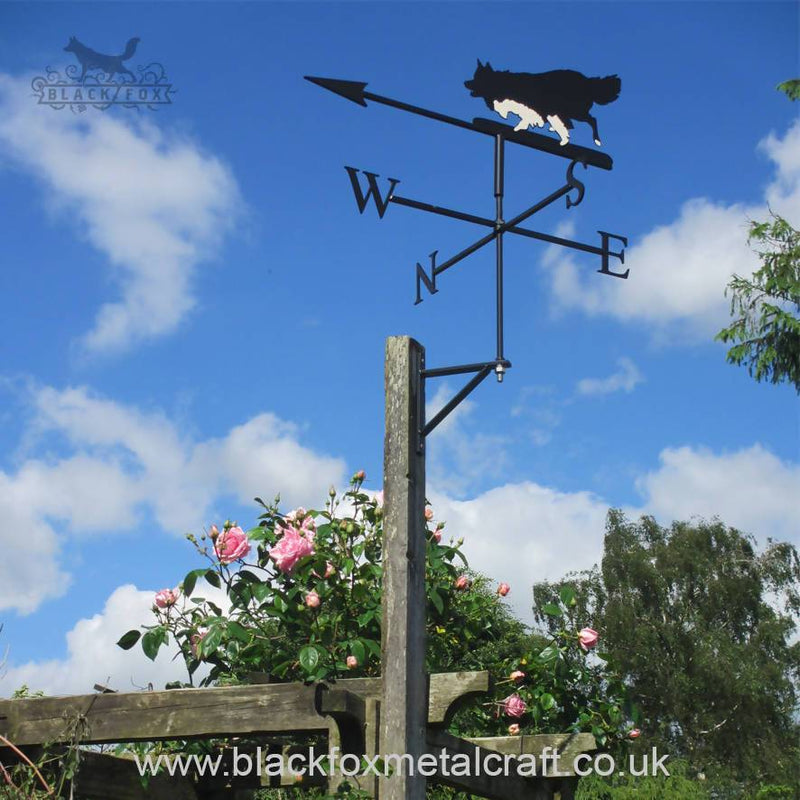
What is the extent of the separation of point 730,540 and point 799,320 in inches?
522

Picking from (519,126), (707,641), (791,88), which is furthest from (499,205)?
(707,641)

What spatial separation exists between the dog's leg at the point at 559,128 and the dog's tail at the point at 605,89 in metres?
0.21

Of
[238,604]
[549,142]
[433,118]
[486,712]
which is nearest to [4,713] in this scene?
[238,604]

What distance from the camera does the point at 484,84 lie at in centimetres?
462

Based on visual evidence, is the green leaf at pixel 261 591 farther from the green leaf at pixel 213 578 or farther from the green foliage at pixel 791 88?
the green foliage at pixel 791 88

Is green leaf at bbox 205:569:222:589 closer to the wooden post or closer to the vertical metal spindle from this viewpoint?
the wooden post

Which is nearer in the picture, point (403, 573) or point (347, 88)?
point (403, 573)

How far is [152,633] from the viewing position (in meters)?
4.82

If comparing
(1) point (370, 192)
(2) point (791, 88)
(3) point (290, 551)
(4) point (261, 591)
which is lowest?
(4) point (261, 591)

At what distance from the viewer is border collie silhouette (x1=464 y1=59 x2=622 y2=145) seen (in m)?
4.63

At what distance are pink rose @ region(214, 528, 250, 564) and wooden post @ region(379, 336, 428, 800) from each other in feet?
4.04

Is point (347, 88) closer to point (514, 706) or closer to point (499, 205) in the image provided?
point (499, 205)

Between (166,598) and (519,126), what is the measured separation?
267 cm

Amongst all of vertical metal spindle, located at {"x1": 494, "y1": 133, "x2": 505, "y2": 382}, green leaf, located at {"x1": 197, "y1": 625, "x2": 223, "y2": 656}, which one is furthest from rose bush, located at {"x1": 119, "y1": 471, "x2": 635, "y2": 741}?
vertical metal spindle, located at {"x1": 494, "y1": 133, "x2": 505, "y2": 382}
